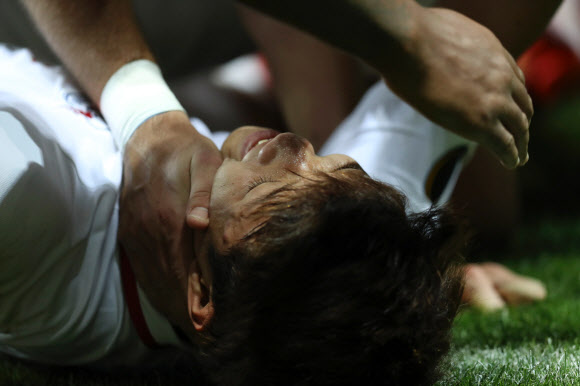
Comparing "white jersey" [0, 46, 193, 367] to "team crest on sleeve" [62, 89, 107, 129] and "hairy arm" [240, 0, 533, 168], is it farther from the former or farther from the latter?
"hairy arm" [240, 0, 533, 168]

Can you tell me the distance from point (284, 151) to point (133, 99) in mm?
268

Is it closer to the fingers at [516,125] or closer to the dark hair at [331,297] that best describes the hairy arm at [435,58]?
the fingers at [516,125]

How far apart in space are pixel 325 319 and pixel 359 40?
1.01 ft

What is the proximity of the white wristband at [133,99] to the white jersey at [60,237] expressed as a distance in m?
0.04

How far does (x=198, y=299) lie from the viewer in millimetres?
753

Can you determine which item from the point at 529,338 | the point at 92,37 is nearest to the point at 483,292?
the point at 529,338

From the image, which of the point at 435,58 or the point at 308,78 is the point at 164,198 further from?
the point at 308,78

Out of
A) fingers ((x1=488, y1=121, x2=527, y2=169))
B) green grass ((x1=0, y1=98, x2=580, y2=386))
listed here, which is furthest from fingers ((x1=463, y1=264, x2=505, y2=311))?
fingers ((x1=488, y1=121, x2=527, y2=169))

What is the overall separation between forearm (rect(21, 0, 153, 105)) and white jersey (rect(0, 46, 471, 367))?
0.21 ft

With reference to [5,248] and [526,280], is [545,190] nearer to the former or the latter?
[526,280]

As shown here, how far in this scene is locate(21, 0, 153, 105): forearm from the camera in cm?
95

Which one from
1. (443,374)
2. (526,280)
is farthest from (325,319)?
(526,280)

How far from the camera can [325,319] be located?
2.10 ft

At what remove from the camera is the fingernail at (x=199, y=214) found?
748 mm
